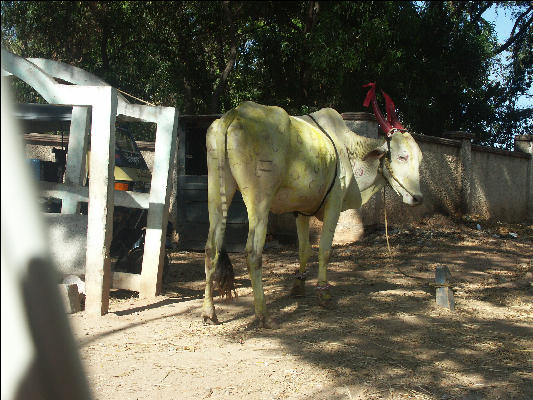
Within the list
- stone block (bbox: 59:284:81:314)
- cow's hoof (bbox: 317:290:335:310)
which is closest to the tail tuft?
cow's hoof (bbox: 317:290:335:310)

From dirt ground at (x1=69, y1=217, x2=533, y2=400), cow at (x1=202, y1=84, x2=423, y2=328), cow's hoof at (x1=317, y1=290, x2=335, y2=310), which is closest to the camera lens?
dirt ground at (x1=69, y1=217, x2=533, y2=400)

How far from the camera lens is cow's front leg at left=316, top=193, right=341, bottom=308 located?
5.12 meters

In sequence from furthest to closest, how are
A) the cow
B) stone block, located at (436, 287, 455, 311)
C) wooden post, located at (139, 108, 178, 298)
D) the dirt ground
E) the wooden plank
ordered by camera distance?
1. the wooden plank
2. wooden post, located at (139, 108, 178, 298)
3. stone block, located at (436, 287, 455, 311)
4. the cow
5. the dirt ground

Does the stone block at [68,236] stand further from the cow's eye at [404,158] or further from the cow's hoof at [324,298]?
the cow's eye at [404,158]

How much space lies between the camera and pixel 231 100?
50.5ft

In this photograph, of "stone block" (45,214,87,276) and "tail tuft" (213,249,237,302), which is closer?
"tail tuft" (213,249,237,302)

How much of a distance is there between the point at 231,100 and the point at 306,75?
299 cm

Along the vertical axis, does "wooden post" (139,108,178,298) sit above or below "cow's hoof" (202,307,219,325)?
above

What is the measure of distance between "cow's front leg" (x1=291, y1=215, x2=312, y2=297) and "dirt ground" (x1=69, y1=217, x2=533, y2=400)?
119 mm

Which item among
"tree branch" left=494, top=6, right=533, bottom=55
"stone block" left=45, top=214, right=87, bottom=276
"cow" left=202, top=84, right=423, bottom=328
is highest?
"tree branch" left=494, top=6, right=533, bottom=55

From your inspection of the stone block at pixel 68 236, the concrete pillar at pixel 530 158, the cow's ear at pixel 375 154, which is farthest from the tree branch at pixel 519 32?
the stone block at pixel 68 236

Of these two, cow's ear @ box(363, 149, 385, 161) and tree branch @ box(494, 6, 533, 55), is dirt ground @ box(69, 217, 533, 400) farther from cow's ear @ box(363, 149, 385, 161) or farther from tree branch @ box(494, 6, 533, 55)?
tree branch @ box(494, 6, 533, 55)

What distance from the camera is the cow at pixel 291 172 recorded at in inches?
176

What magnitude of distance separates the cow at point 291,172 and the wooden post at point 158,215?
91 cm
